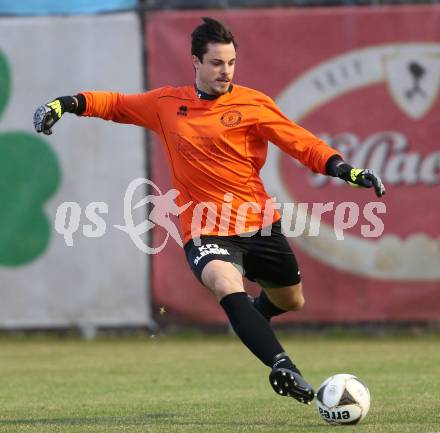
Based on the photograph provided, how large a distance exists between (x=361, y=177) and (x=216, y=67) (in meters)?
1.25

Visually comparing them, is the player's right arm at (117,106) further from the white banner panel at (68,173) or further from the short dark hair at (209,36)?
the white banner panel at (68,173)

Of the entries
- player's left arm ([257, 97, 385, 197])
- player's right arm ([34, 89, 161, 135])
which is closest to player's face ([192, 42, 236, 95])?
player's left arm ([257, 97, 385, 197])

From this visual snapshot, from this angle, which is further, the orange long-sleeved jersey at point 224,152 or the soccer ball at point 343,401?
the orange long-sleeved jersey at point 224,152

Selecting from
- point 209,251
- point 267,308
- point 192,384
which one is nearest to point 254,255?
point 209,251

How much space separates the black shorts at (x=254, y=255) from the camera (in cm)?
755

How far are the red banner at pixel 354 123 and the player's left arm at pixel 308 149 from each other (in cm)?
556

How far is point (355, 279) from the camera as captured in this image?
13422 millimetres

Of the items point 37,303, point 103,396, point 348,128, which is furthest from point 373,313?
point 103,396

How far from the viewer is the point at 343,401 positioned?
6.77 meters

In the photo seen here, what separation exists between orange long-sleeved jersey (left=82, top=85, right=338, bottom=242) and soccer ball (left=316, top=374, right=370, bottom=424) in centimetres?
141

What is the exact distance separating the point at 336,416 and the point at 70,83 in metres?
7.52

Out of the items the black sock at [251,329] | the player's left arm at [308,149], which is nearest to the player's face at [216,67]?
the player's left arm at [308,149]

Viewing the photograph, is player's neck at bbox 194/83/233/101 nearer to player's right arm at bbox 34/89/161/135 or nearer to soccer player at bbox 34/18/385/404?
soccer player at bbox 34/18/385/404

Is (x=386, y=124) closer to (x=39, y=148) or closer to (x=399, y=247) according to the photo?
(x=399, y=247)
